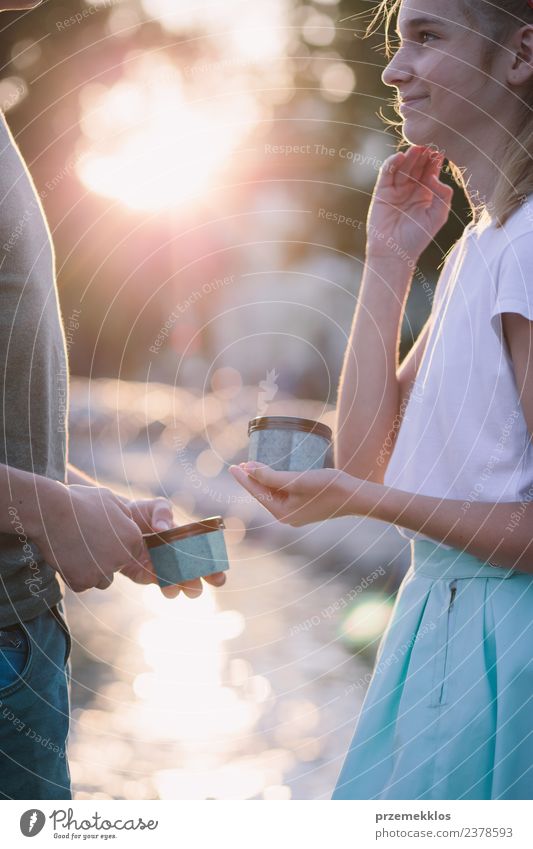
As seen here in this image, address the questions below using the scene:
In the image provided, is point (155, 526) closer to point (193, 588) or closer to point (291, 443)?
point (193, 588)

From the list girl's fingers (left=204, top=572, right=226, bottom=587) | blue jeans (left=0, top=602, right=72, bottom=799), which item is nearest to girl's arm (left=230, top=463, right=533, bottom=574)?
girl's fingers (left=204, top=572, right=226, bottom=587)

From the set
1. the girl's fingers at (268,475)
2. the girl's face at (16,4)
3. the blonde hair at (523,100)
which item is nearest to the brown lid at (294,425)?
the girl's fingers at (268,475)

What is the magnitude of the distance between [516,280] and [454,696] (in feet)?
2.41

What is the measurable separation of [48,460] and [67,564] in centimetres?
27

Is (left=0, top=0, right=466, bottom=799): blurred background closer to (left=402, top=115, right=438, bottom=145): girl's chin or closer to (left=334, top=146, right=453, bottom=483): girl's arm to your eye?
(left=334, top=146, right=453, bottom=483): girl's arm

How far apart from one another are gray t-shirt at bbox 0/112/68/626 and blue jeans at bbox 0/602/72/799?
0.19ft

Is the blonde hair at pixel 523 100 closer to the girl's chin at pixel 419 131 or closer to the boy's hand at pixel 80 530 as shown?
the girl's chin at pixel 419 131

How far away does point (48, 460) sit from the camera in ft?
5.82

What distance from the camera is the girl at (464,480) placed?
5.09 feet

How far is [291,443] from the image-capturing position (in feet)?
5.87

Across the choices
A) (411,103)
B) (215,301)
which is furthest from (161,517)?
(215,301)

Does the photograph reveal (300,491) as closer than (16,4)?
Yes

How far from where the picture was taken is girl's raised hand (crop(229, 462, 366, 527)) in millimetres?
1656

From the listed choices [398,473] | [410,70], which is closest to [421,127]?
[410,70]
